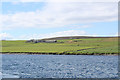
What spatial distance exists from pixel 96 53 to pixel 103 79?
54165 millimetres

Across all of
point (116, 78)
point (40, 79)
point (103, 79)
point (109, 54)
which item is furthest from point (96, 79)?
point (109, 54)

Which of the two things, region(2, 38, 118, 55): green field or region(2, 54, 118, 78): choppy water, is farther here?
region(2, 38, 118, 55): green field

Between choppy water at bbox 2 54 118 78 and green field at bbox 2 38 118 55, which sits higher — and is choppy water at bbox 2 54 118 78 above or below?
below

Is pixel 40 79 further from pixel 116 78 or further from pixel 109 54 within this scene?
pixel 109 54

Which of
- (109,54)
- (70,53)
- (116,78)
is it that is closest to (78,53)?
(70,53)

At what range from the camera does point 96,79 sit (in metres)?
33.8

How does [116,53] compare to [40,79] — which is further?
[116,53]

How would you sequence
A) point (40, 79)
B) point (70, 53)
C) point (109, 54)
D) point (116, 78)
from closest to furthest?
point (40, 79) → point (116, 78) → point (109, 54) → point (70, 53)

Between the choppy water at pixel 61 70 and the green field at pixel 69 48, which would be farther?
the green field at pixel 69 48

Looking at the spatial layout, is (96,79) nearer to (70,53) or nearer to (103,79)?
(103,79)

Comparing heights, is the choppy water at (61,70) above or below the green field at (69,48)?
below

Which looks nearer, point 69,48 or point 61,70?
point 61,70

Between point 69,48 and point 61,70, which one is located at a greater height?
point 69,48

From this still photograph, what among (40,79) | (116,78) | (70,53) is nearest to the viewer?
(40,79)
